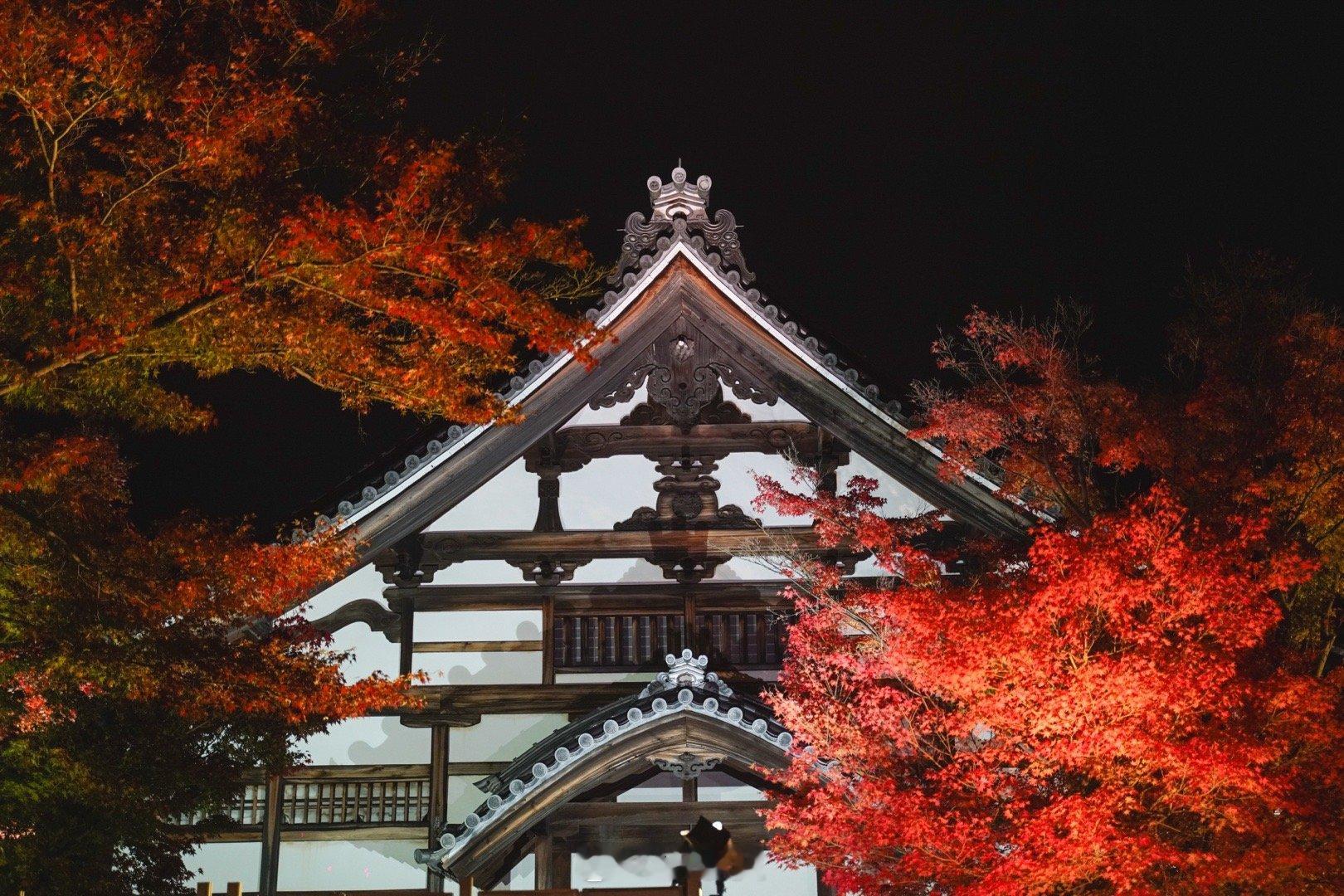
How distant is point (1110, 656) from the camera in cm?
1267

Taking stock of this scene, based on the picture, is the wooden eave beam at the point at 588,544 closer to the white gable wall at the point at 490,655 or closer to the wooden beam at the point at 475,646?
the white gable wall at the point at 490,655

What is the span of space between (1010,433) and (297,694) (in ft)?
27.7

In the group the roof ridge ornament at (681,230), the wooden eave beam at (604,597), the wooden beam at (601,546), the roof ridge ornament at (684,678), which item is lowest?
the roof ridge ornament at (684,678)

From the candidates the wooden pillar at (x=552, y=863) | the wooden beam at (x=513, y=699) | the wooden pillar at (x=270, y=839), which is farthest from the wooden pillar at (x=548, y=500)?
the wooden pillar at (x=270, y=839)

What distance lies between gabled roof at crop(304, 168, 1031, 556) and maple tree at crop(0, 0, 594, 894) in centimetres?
310

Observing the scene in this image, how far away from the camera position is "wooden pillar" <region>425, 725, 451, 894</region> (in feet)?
53.0

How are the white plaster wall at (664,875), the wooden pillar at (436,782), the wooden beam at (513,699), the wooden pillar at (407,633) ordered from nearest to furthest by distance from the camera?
the wooden pillar at (436,782) → the white plaster wall at (664,875) → the wooden beam at (513,699) → the wooden pillar at (407,633)

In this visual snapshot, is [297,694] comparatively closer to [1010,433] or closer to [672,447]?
[672,447]

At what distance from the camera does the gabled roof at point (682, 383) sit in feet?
54.9

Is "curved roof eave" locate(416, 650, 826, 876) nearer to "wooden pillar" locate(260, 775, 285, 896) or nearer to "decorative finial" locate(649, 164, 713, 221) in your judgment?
"wooden pillar" locate(260, 775, 285, 896)

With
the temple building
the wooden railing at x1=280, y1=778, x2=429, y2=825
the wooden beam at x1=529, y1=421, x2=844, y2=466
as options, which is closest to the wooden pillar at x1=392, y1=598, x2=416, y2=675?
the temple building

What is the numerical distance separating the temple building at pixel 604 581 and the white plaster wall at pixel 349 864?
29mm

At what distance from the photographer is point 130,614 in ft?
39.9

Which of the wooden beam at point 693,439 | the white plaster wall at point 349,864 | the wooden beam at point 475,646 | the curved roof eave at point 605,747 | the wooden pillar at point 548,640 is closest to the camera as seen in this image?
the curved roof eave at point 605,747
